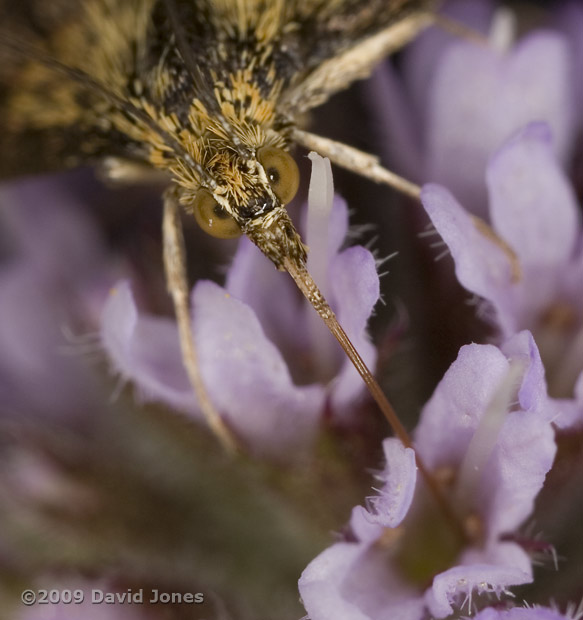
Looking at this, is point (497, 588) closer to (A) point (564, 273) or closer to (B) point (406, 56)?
(A) point (564, 273)

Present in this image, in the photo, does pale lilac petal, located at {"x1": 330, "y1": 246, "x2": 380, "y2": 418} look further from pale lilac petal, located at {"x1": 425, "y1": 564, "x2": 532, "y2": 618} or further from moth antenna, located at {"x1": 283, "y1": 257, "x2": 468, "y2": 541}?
pale lilac petal, located at {"x1": 425, "y1": 564, "x2": 532, "y2": 618}

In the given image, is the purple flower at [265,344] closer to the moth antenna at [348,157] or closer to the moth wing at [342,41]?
the moth antenna at [348,157]

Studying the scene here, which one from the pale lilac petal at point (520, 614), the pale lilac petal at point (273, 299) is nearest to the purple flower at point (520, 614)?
the pale lilac petal at point (520, 614)

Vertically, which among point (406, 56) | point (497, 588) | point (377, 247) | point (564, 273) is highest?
point (406, 56)

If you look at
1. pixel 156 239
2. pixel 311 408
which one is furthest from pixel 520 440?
pixel 156 239

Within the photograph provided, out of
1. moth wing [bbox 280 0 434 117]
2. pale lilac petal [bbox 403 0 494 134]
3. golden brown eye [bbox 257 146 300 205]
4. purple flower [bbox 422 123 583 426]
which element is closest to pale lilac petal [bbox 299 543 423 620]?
purple flower [bbox 422 123 583 426]
